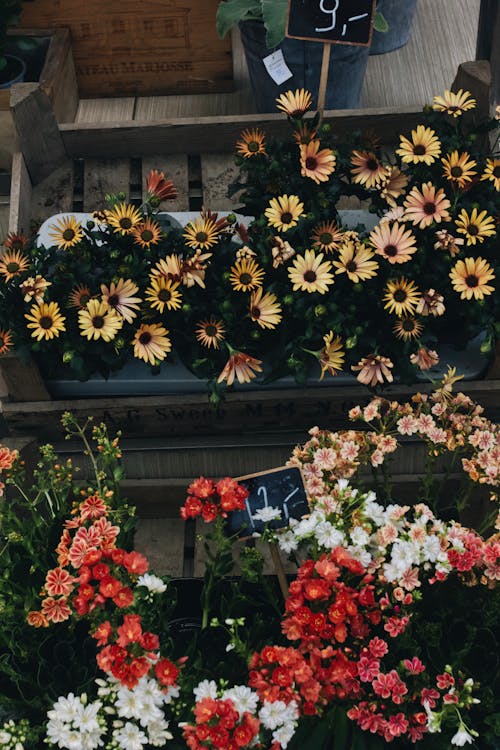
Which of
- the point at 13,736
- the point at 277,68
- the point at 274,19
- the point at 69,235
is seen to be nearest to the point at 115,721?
the point at 13,736

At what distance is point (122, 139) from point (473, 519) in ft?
4.50

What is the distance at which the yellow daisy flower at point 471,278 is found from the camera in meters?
1.63

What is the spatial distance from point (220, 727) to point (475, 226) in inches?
45.0

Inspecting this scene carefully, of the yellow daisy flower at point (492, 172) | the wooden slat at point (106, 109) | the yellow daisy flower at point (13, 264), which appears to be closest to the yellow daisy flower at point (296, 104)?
the yellow daisy flower at point (492, 172)

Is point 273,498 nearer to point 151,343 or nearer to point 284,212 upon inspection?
point 151,343

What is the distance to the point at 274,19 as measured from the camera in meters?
2.23

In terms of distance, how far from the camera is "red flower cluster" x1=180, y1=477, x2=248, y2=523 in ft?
3.87

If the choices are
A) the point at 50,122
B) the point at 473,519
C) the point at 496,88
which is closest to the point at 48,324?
the point at 50,122

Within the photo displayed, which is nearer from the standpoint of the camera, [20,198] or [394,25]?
[20,198]

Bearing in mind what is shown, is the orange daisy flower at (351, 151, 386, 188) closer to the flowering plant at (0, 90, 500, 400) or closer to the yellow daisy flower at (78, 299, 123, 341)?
the flowering plant at (0, 90, 500, 400)

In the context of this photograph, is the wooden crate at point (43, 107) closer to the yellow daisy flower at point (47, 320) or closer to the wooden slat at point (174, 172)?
the wooden slat at point (174, 172)

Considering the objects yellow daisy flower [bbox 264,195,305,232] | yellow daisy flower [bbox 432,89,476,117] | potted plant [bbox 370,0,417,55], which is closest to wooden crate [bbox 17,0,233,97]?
potted plant [bbox 370,0,417,55]

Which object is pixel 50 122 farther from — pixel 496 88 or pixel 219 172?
pixel 496 88

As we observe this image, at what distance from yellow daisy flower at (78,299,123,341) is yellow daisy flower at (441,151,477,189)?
2.53ft
